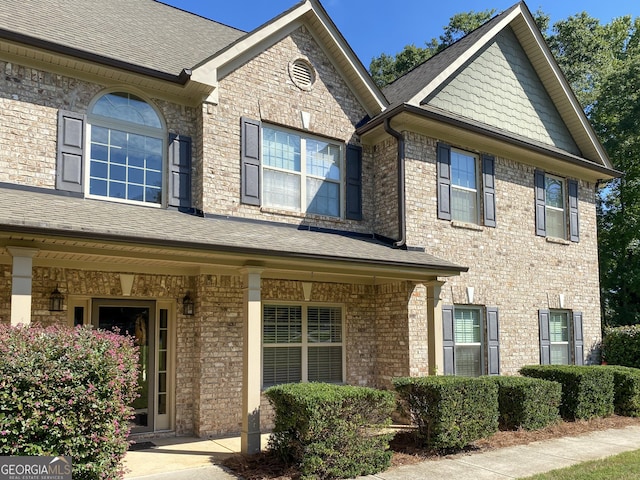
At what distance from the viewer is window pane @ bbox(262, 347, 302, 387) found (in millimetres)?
9883

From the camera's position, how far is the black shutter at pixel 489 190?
12.0 meters

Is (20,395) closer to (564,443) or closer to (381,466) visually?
(381,466)

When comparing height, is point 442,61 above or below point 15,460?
above

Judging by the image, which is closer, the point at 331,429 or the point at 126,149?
the point at 331,429

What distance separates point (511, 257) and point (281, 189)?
5469 mm

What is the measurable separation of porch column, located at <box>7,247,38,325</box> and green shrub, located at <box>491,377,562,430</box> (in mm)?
7022

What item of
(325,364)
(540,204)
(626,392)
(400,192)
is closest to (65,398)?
(325,364)

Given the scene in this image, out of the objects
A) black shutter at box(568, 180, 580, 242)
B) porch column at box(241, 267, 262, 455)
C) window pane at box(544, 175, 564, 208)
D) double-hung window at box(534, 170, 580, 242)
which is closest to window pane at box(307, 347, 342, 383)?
porch column at box(241, 267, 262, 455)

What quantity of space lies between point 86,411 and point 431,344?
628 centimetres

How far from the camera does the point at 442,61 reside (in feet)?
42.5

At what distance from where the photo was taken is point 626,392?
35.9 ft

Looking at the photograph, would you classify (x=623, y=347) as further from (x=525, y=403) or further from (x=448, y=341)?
(x=525, y=403)

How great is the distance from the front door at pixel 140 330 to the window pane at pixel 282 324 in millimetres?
1980

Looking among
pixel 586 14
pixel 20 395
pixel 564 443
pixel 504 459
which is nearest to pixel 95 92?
pixel 20 395
